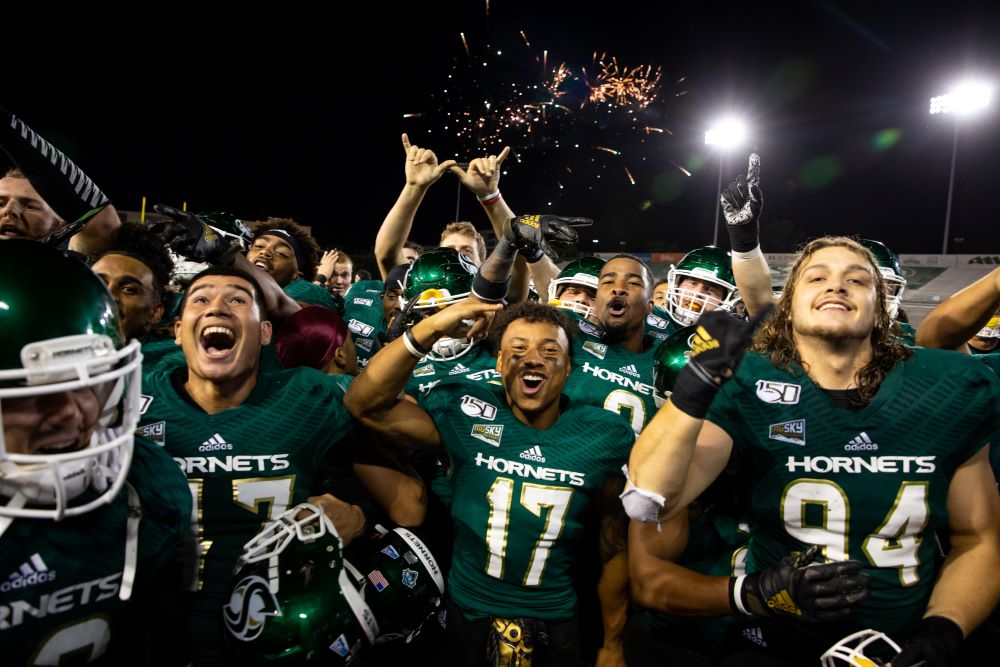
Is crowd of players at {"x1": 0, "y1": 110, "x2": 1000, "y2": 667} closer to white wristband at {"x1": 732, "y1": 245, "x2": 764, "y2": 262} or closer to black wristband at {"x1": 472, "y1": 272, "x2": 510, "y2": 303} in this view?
black wristband at {"x1": 472, "y1": 272, "x2": 510, "y2": 303}

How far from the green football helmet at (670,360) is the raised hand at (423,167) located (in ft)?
6.42

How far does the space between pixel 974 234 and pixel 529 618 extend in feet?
107

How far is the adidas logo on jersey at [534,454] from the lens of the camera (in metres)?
2.48

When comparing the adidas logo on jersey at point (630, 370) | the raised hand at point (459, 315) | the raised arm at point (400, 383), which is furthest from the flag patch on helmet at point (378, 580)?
the adidas logo on jersey at point (630, 370)

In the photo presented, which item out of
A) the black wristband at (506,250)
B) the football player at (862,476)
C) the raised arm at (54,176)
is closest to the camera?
the football player at (862,476)

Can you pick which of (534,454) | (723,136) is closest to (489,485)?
(534,454)

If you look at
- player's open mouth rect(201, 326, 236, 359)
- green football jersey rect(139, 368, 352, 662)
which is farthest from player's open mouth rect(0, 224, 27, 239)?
player's open mouth rect(201, 326, 236, 359)

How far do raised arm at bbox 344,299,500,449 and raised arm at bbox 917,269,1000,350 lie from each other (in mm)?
2206

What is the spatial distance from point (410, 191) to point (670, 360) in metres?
2.18

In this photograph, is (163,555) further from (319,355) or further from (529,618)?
(319,355)

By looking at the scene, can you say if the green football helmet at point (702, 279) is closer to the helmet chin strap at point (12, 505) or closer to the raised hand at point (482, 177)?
the raised hand at point (482, 177)

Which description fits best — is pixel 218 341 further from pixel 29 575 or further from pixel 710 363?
pixel 710 363

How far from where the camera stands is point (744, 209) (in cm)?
322

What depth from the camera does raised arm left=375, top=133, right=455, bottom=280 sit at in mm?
4223
